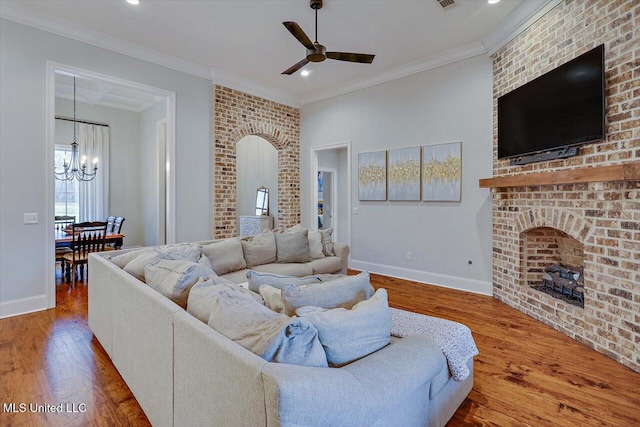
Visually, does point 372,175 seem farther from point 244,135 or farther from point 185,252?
point 185,252

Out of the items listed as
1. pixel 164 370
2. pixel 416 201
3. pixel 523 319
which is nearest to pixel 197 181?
pixel 416 201

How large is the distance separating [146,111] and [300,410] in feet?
26.6

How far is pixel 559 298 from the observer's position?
10.9 feet

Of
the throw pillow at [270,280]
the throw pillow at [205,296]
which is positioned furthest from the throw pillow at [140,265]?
the throw pillow at [270,280]

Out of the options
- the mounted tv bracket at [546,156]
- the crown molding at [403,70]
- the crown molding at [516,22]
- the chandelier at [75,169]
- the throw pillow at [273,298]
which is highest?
the crown molding at [403,70]

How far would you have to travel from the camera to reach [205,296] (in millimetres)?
1633

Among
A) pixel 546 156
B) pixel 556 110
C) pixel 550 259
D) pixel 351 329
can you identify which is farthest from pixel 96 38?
pixel 550 259

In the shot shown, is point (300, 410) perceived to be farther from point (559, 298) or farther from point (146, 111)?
point (146, 111)

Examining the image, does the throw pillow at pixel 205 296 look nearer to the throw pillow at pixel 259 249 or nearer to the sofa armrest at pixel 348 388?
the sofa armrest at pixel 348 388

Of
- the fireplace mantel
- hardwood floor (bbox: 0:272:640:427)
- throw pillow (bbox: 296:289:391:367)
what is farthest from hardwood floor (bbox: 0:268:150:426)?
the fireplace mantel

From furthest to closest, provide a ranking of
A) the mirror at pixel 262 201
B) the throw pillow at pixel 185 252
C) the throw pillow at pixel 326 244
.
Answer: the mirror at pixel 262 201
the throw pillow at pixel 326 244
the throw pillow at pixel 185 252

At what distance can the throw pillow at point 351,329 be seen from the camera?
1307 mm

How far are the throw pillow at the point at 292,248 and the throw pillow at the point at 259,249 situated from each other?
0.08m

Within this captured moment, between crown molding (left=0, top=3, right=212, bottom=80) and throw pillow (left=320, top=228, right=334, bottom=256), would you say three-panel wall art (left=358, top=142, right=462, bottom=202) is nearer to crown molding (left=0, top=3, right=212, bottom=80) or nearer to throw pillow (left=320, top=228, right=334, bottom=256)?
throw pillow (left=320, top=228, right=334, bottom=256)
